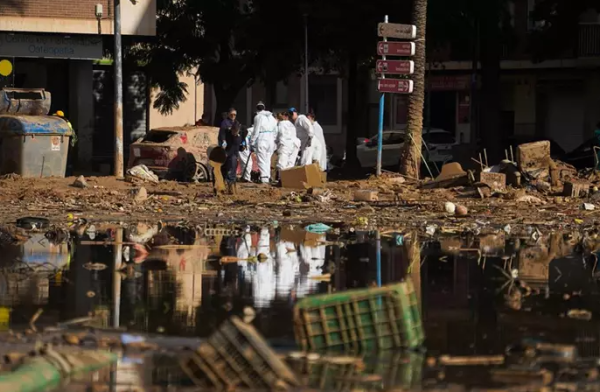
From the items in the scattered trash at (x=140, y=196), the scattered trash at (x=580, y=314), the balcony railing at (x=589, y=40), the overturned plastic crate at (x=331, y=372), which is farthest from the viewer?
the balcony railing at (x=589, y=40)

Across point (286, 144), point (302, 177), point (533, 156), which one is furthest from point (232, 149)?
point (533, 156)

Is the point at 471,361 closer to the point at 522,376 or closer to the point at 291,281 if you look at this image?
the point at 522,376

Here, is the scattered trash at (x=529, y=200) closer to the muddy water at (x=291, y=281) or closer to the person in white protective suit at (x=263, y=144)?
the muddy water at (x=291, y=281)

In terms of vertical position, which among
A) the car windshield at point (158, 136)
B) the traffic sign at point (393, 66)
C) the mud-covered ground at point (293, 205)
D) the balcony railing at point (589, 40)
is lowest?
the mud-covered ground at point (293, 205)

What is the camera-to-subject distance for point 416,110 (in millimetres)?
30828

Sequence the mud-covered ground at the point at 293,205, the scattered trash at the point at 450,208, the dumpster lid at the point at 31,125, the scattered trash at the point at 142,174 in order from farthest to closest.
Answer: the scattered trash at the point at 142,174 < the dumpster lid at the point at 31,125 < the scattered trash at the point at 450,208 < the mud-covered ground at the point at 293,205

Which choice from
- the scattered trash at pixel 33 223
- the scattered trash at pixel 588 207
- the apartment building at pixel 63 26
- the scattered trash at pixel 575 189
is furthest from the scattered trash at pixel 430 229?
the apartment building at pixel 63 26

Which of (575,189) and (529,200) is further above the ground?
(575,189)

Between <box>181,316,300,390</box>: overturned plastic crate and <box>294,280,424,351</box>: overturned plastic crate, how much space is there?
3.73 ft

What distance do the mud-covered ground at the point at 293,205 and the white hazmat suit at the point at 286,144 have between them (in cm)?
211

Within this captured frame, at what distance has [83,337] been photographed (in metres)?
9.35

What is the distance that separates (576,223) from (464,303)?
926 cm

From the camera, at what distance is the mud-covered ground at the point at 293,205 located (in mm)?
20739

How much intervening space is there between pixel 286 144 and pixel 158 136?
11.0 ft
